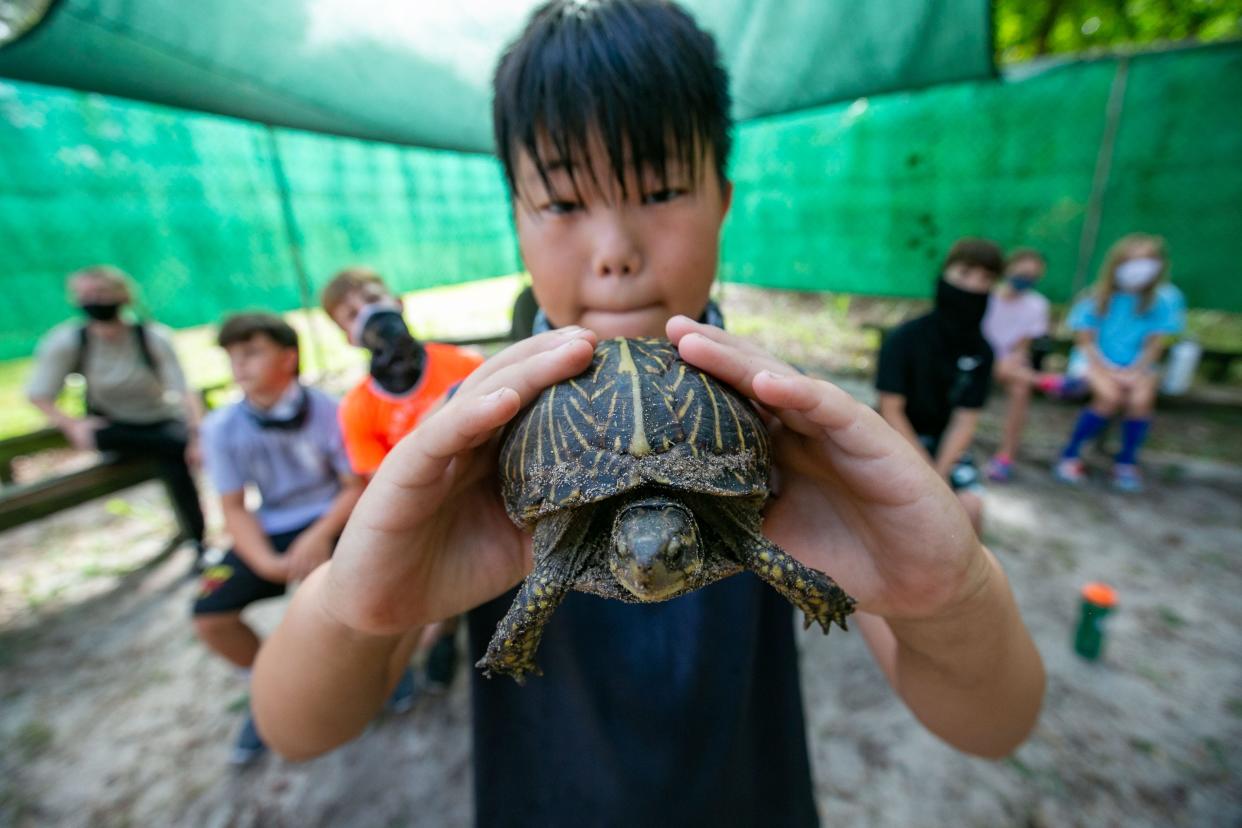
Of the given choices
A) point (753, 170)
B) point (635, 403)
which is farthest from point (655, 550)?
point (753, 170)

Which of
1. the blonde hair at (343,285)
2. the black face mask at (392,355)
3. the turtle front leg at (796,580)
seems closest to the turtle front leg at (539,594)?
the turtle front leg at (796,580)

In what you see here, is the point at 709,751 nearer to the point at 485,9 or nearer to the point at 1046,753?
the point at 1046,753

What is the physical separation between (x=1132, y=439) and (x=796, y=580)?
4952 millimetres

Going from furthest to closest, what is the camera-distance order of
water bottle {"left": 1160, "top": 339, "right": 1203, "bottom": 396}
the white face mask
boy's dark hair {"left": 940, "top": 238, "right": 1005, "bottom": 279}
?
water bottle {"left": 1160, "top": 339, "right": 1203, "bottom": 396}, the white face mask, boy's dark hair {"left": 940, "top": 238, "right": 1005, "bottom": 279}

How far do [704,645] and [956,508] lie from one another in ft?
1.77

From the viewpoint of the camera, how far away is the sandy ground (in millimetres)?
2014

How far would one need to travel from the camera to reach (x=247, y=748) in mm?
2270

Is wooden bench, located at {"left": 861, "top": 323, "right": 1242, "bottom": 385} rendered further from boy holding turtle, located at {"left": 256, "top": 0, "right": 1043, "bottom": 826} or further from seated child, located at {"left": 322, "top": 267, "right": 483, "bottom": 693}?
boy holding turtle, located at {"left": 256, "top": 0, "right": 1043, "bottom": 826}

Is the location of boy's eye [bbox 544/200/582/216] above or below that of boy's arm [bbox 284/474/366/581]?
above

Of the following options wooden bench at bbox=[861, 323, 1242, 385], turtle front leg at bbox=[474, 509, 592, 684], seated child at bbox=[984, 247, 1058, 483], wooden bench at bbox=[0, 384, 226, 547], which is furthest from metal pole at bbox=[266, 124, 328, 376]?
seated child at bbox=[984, 247, 1058, 483]

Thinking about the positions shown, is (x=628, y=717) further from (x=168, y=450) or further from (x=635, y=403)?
(x=168, y=450)

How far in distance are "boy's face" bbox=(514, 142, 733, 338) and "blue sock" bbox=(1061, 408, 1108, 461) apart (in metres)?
4.91

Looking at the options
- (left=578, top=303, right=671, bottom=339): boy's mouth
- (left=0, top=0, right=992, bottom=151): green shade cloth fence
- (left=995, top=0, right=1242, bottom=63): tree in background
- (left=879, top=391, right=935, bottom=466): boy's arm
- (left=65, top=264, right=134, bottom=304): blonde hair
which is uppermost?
(left=995, top=0, right=1242, bottom=63): tree in background

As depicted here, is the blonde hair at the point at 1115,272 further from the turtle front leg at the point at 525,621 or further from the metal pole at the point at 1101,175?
the turtle front leg at the point at 525,621
